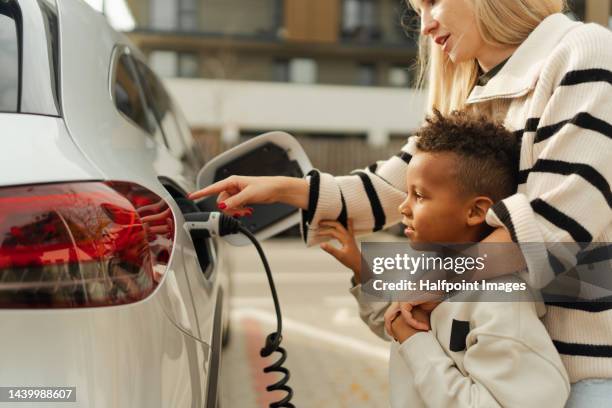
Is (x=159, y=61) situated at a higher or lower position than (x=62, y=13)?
lower

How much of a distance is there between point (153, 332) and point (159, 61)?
884 inches

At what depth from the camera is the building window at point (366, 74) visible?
24297mm

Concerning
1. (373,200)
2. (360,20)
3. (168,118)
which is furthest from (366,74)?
(373,200)

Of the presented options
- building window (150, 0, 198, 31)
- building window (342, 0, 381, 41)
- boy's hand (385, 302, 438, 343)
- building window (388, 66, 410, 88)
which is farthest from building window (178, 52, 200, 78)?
boy's hand (385, 302, 438, 343)

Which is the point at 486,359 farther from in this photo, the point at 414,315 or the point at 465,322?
the point at 414,315

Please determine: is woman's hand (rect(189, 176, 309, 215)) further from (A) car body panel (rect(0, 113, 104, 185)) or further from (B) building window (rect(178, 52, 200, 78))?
(B) building window (rect(178, 52, 200, 78))

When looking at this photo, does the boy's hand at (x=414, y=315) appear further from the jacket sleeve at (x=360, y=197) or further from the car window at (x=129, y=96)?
the car window at (x=129, y=96)

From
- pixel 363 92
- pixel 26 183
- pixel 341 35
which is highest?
pixel 26 183

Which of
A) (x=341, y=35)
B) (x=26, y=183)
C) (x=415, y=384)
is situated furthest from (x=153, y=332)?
(x=341, y=35)

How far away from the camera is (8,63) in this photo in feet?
5.23

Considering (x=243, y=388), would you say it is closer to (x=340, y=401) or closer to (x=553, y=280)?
(x=340, y=401)

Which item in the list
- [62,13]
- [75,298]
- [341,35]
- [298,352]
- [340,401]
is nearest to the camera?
[75,298]

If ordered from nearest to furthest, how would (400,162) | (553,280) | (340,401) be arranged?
(553,280) < (400,162) < (340,401)

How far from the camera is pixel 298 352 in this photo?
16.6 ft
